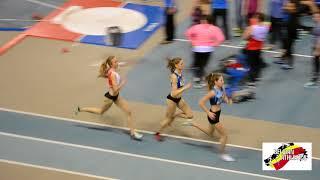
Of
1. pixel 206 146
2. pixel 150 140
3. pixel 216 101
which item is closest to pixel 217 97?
pixel 216 101

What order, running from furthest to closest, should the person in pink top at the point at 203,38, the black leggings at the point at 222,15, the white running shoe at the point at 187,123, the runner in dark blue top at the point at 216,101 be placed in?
the black leggings at the point at 222,15 → the person in pink top at the point at 203,38 → the white running shoe at the point at 187,123 → the runner in dark blue top at the point at 216,101

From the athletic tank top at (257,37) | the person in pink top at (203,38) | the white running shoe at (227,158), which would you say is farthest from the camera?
the athletic tank top at (257,37)

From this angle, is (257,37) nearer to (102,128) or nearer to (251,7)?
(251,7)

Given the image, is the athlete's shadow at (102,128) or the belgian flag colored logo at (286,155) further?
the athlete's shadow at (102,128)

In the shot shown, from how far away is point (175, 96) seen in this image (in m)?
11.0

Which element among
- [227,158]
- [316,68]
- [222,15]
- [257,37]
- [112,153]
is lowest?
[227,158]

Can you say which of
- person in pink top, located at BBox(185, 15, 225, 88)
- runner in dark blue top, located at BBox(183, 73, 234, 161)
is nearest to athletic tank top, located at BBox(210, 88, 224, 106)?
runner in dark blue top, located at BBox(183, 73, 234, 161)

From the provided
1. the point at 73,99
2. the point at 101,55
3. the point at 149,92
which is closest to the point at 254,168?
the point at 149,92

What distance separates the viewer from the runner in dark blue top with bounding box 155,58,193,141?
10.8 metres

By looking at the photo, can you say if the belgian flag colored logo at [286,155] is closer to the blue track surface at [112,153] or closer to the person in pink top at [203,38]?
the blue track surface at [112,153]

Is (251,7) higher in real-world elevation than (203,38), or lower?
higher

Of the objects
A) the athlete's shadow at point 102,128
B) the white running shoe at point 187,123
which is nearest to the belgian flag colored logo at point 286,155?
the white running shoe at point 187,123

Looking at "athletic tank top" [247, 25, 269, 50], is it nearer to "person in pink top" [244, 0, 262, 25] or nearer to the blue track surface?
"person in pink top" [244, 0, 262, 25]

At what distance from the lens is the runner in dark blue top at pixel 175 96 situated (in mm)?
10781
